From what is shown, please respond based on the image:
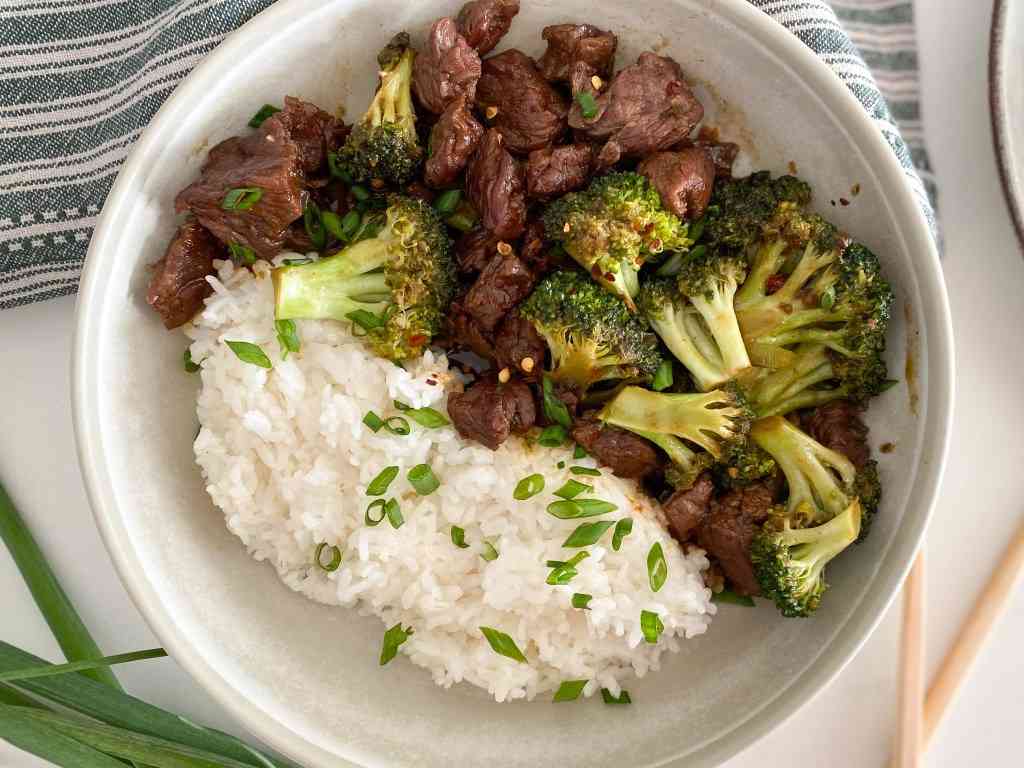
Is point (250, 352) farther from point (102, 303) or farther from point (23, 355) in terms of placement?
point (23, 355)

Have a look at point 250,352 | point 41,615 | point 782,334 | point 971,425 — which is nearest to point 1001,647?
point 971,425

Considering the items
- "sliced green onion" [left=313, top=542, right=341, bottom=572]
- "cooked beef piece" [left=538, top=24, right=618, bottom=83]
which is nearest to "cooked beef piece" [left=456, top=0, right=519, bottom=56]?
"cooked beef piece" [left=538, top=24, right=618, bottom=83]

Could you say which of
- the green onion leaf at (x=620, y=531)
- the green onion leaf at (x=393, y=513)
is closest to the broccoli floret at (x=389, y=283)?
the green onion leaf at (x=393, y=513)

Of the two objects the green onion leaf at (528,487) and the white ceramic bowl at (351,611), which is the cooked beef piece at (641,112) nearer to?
the white ceramic bowl at (351,611)

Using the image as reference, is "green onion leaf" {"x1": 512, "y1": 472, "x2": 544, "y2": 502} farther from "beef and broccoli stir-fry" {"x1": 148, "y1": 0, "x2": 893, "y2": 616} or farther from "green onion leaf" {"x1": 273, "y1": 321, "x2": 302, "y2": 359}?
"green onion leaf" {"x1": 273, "y1": 321, "x2": 302, "y2": 359}

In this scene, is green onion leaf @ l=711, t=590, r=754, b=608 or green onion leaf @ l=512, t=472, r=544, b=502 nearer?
green onion leaf @ l=512, t=472, r=544, b=502

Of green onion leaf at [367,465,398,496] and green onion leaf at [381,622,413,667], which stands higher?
green onion leaf at [367,465,398,496]

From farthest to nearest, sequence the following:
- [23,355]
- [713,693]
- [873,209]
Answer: [23,355] < [713,693] < [873,209]
